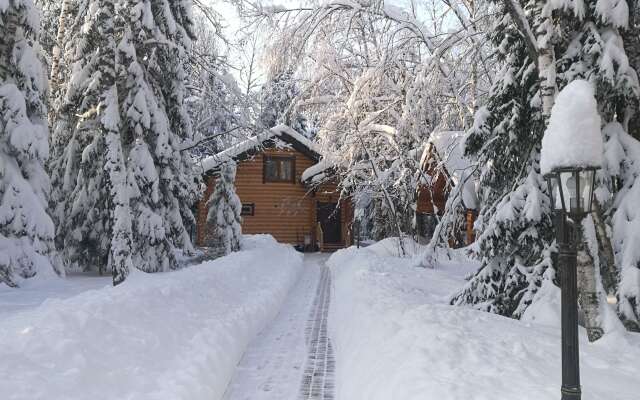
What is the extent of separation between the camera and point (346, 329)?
28.1 ft

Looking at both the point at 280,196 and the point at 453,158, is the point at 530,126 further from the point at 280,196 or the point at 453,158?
the point at 280,196

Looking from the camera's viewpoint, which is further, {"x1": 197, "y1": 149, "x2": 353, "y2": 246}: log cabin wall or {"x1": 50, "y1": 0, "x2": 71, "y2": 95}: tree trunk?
{"x1": 197, "y1": 149, "x2": 353, "y2": 246}: log cabin wall

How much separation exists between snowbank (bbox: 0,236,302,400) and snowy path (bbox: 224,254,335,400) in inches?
9.1

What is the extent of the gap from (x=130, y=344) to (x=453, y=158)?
11738mm

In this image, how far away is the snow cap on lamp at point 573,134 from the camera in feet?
13.3

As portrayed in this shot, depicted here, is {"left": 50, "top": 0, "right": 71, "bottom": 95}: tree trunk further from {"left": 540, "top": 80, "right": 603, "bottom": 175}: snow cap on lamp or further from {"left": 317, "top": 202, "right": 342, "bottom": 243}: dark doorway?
{"left": 317, "top": 202, "right": 342, "bottom": 243}: dark doorway

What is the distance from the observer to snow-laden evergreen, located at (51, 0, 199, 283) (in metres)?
12.7

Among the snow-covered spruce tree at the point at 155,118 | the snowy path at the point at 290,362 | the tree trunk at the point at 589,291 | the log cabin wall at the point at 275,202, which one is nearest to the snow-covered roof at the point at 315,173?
the log cabin wall at the point at 275,202

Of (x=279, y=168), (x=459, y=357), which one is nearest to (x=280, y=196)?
A: (x=279, y=168)

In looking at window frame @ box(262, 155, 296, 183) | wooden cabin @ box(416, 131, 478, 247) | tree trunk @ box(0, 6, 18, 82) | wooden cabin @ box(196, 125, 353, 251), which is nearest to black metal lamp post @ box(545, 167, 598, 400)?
wooden cabin @ box(416, 131, 478, 247)

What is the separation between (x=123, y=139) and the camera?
1431 cm

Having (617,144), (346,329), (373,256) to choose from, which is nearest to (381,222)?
(373,256)

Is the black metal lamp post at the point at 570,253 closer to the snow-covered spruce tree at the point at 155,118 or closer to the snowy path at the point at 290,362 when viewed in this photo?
the snowy path at the point at 290,362

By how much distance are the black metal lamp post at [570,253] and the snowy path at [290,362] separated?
2.82 m
